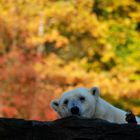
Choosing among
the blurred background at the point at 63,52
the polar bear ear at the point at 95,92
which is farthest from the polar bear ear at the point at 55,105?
the blurred background at the point at 63,52

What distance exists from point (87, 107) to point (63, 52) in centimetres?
1364

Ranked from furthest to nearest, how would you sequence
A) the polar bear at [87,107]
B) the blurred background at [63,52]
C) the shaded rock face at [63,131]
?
the blurred background at [63,52]
the polar bear at [87,107]
the shaded rock face at [63,131]

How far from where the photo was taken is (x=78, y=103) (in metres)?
5.33

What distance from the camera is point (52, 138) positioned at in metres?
3.42

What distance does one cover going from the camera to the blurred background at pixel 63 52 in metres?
14.7

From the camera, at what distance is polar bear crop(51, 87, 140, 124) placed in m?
5.10

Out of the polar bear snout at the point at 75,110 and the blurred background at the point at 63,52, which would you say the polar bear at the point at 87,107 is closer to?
the polar bear snout at the point at 75,110

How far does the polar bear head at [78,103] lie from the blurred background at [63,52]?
8.53m

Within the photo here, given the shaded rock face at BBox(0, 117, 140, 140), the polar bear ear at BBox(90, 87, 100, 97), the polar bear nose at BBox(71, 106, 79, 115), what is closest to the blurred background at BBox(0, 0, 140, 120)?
the polar bear ear at BBox(90, 87, 100, 97)

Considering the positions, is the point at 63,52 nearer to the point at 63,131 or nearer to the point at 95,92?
the point at 95,92

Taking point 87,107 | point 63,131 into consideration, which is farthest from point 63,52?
point 63,131

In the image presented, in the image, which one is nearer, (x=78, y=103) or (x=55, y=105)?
(x=78, y=103)

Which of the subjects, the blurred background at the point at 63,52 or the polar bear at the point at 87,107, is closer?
the polar bear at the point at 87,107

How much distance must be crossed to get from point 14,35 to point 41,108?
109 inches
